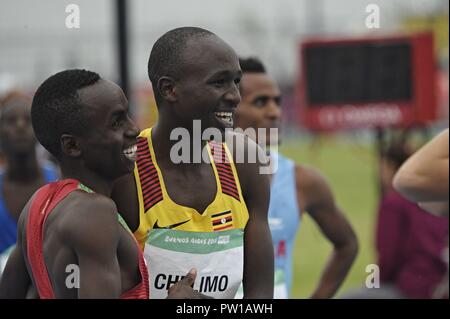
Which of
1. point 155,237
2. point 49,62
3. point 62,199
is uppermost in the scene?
point 62,199

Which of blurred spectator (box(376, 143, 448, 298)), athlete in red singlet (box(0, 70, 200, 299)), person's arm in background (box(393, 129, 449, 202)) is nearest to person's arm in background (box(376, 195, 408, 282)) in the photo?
blurred spectator (box(376, 143, 448, 298))

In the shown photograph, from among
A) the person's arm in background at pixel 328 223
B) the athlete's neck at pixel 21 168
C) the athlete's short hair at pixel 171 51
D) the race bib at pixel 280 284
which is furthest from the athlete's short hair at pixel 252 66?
the athlete's short hair at pixel 171 51

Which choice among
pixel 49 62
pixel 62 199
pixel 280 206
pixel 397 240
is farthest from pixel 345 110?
pixel 49 62

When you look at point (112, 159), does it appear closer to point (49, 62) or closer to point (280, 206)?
point (280, 206)

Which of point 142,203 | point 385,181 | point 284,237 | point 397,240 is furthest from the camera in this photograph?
point 385,181

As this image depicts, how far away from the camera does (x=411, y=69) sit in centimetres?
948

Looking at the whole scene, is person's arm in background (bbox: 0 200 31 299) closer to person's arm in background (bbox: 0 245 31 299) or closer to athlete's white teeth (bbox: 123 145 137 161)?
person's arm in background (bbox: 0 245 31 299)

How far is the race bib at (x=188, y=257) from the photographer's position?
336 cm

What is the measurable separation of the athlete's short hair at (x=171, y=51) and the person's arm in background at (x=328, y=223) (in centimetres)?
205

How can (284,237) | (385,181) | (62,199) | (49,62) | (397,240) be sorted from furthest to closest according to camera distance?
(49,62) → (385,181) → (397,240) → (284,237) → (62,199)

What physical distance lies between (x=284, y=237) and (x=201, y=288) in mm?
1727

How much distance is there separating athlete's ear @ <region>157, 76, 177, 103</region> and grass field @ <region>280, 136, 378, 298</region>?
3.97 m

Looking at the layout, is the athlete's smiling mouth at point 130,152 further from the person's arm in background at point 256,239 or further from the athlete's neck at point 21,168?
the athlete's neck at point 21,168

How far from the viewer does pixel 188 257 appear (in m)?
3.37
